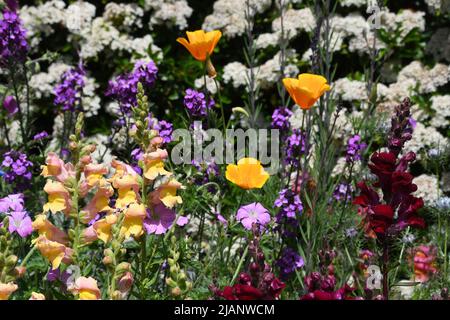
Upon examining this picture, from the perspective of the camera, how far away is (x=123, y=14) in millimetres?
5410

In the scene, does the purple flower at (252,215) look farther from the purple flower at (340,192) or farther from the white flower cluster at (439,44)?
the white flower cluster at (439,44)

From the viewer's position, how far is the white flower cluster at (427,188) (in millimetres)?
4574

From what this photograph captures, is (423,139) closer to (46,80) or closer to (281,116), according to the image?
(281,116)

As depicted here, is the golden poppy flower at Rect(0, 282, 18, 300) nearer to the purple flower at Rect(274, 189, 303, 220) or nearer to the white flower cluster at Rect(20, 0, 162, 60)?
the purple flower at Rect(274, 189, 303, 220)

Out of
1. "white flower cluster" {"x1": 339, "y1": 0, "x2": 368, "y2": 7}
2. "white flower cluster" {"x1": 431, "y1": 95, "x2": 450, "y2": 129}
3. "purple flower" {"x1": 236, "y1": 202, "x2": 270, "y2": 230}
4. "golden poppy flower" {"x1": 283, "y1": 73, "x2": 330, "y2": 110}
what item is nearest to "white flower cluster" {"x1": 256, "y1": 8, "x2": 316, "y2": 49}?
"white flower cluster" {"x1": 339, "y1": 0, "x2": 368, "y2": 7}

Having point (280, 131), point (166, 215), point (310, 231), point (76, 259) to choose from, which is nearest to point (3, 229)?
point (76, 259)

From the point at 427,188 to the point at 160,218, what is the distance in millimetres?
2731

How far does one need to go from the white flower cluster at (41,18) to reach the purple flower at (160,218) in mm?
3351

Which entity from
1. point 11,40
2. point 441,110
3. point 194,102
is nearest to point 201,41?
point 194,102

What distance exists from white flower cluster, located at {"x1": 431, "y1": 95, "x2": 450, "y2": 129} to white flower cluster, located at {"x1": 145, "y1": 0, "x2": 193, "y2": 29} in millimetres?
1740

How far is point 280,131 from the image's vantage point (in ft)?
13.1

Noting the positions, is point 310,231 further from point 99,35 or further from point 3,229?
point 99,35

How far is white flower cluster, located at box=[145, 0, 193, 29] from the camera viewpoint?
5.35 meters

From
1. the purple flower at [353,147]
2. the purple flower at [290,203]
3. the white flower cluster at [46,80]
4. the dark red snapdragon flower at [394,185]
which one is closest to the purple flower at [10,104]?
the white flower cluster at [46,80]
